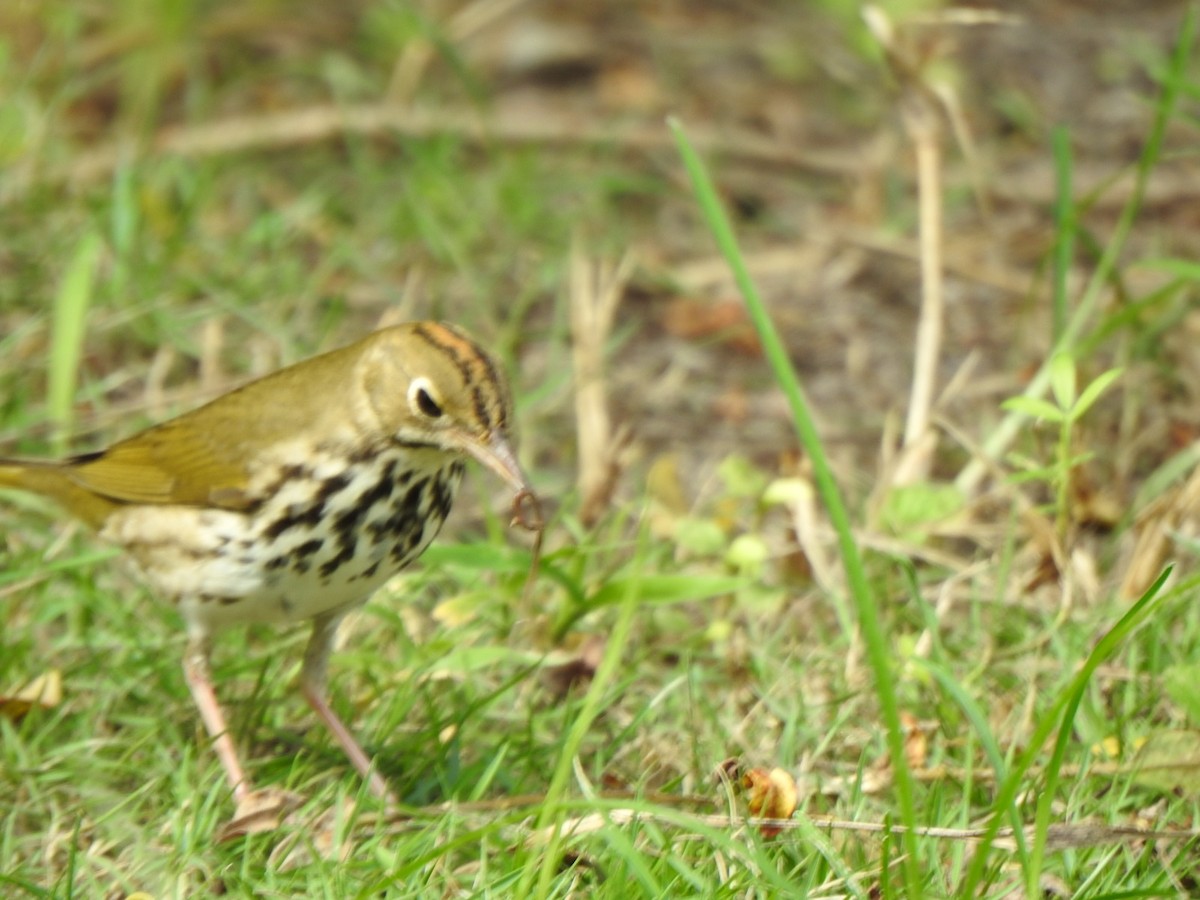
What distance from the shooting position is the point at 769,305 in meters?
5.75

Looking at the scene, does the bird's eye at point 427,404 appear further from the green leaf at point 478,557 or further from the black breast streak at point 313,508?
the green leaf at point 478,557

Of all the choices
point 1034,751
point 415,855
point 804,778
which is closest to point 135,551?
point 415,855

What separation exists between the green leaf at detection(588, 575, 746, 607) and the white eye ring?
75cm

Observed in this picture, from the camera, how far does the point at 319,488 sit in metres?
3.30

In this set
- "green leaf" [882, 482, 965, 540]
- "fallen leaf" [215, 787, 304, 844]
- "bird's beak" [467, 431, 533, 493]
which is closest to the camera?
"bird's beak" [467, 431, 533, 493]

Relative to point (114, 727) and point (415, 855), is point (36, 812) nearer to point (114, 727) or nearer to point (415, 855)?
point (114, 727)

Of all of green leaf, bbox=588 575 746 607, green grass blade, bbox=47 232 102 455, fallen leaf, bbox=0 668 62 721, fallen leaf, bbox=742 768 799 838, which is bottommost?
fallen leaf, bbox=742 768 799 838

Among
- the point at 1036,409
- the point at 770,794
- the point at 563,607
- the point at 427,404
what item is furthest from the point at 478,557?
the point at 1036,409

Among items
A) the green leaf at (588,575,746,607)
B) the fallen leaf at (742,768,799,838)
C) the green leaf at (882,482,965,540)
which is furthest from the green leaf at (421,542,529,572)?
the green leaf at (882,482,965,540)

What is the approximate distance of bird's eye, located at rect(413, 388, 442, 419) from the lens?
10.3 ft

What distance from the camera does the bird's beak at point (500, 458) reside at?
3.07 metres

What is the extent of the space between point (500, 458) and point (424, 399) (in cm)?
18

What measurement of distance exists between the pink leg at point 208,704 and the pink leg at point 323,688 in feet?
0.60

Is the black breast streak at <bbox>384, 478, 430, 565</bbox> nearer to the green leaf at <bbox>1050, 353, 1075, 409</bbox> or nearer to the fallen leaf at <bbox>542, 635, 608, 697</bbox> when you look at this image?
the fallen leaf at <bbox>542, 635, 608, 697</bbox>
